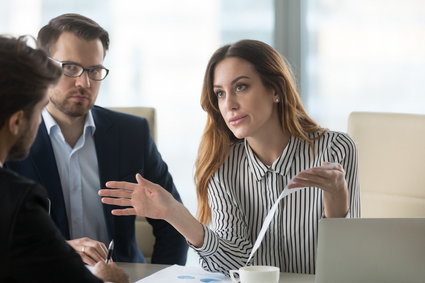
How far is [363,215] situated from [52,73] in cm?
149

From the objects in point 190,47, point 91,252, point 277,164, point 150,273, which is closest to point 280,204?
point 277,164

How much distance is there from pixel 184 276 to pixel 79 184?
0.64m

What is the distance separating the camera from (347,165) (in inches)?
96.5

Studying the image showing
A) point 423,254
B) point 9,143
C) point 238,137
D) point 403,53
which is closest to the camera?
point 9,143

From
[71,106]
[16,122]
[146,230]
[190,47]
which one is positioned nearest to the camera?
[16,122]

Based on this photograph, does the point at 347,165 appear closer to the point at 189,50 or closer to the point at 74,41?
the point at 74,41

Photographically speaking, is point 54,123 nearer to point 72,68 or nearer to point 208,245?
point 72,68

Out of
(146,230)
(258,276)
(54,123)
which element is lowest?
(146,230)

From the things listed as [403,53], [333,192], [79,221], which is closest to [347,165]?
[333,192]

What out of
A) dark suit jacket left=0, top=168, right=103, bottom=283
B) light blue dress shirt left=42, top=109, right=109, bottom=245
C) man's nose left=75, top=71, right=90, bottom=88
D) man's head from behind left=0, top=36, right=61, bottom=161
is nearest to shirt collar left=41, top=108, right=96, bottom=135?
light blue dress shirt left=42, top=109, right=109, bottom=245

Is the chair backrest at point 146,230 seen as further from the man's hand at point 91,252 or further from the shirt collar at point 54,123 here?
the man's hand at point 91,252

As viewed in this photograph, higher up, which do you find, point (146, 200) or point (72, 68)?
point (72, 68)

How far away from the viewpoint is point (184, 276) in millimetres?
2127

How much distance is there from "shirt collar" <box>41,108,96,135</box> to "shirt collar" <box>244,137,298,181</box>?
580mm
